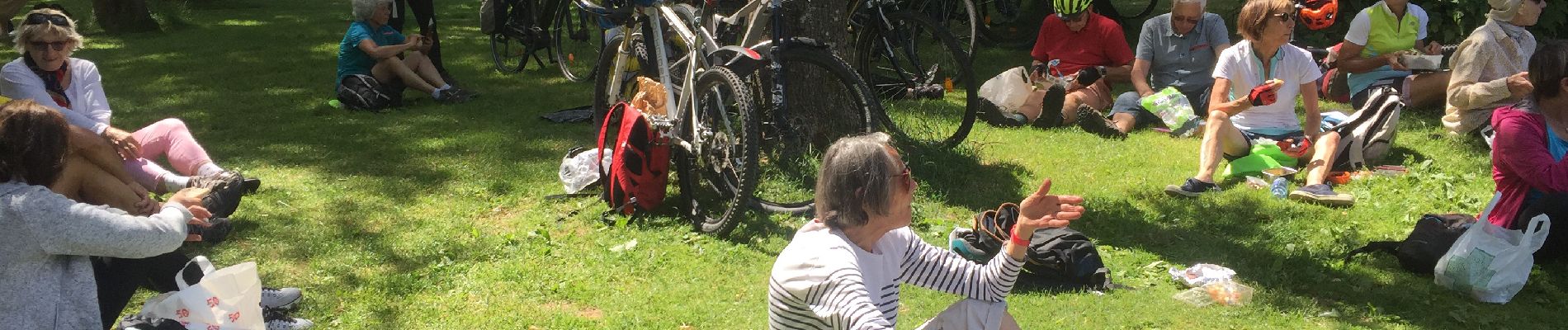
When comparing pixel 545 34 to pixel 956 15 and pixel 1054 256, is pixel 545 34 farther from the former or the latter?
pixel 1054 256

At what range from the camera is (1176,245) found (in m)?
5.13

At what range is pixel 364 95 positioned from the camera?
8.49 meters

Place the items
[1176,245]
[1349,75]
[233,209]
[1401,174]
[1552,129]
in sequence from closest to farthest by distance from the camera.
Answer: [1552,129], [1176,245], [233,209], [1401,174], [1349,75]

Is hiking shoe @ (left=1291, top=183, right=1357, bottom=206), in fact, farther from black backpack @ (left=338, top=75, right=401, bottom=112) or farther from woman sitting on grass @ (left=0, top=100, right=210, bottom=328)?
black backpack @ (left=338, top=75, right=401, bottom=112)

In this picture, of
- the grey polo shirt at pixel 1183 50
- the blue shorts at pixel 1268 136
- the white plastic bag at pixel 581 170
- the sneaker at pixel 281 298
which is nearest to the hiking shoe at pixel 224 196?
the sneaker at pixel 281 298

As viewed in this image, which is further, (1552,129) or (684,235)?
(684,235)

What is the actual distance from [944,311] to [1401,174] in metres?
4.01

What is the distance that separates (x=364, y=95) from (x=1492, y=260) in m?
6.76

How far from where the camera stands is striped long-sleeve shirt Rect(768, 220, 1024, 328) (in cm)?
268

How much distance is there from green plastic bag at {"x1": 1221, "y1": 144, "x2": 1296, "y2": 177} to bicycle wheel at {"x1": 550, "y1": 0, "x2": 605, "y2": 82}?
5025 millimetres

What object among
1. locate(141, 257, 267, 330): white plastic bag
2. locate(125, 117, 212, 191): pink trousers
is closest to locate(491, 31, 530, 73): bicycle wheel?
locate(125, 117, 212, 191): pink trousers

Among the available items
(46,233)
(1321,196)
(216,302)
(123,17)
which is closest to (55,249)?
(46,233)

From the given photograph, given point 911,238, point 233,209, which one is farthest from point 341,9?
point 911,238

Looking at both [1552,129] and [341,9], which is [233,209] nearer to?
[1552,129]
